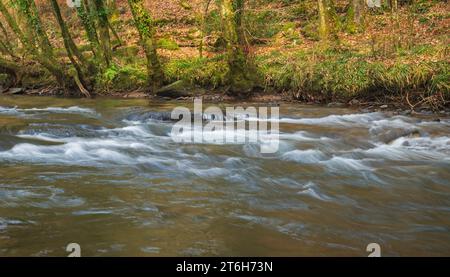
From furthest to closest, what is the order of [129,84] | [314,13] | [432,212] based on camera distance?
[314,13], [129,84], [432,212]

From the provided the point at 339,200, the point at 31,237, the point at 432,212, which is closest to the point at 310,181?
the point at 339,200

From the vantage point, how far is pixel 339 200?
5.70 m

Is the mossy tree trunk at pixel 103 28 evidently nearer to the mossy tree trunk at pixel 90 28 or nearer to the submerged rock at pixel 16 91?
the mossy tree trunk at pixel 90 28

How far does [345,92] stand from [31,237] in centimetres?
1029

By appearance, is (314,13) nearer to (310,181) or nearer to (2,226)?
(310,181)

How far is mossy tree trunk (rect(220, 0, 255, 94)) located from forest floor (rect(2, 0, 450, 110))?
397 mm

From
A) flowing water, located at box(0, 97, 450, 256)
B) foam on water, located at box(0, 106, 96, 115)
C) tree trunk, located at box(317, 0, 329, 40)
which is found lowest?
flowing water, located at box(0, 97, 450, 256)

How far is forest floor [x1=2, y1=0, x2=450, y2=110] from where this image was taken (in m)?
11.9

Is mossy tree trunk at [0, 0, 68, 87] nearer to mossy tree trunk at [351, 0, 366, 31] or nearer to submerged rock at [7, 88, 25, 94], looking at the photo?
submerged rock at [7, 88, 25, 94]

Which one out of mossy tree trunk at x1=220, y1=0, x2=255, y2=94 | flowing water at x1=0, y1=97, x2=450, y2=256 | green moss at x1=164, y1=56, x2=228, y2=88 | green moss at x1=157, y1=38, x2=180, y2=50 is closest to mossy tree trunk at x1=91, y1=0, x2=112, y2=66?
green moss at x1=164, y1=56, x2=228, y2=88

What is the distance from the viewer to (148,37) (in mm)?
14172

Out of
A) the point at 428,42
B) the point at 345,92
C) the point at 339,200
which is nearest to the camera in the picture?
the point at 339,200

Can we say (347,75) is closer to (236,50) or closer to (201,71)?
(236,50)

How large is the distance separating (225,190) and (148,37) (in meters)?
9.37
